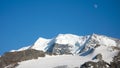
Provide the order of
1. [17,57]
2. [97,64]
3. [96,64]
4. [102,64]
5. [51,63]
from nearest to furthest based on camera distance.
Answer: [102,64] → [97,64] → [96,64] → [51,63] → [17,57]

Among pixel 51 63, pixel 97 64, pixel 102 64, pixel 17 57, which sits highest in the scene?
pixel 17 57

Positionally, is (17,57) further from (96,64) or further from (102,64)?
(102,64)

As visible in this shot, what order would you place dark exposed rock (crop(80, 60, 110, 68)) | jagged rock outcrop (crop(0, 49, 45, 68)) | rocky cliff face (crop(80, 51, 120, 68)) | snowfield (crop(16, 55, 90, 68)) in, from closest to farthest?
rocky cliff face (crop(80, 51, 120, 68)) → dark exposed rock (crop(80, 60, 110, 68)) → snowfield (crop(16, 55, 90, 68)) → jagged rock outcrop (crop(0, 49, 45, 68))

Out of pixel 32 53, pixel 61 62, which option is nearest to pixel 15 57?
pixel 32 53

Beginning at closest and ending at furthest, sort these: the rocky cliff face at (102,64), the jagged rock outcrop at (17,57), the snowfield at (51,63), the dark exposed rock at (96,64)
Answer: the rocky cliff face at (102,64), the dark exposed rock at (96,64), the snowfield at (51,63), the jagged rock outcrop at (17,57)

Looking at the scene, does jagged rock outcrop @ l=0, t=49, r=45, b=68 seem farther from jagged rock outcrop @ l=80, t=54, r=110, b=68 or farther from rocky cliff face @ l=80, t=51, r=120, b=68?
rocky cliff face @ l=80, t=51, r=120, b=68

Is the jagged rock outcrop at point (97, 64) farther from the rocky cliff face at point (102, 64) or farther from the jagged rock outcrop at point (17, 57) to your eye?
the jagged rock outcrop at point (17, 57)

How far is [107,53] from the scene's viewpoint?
10900cm

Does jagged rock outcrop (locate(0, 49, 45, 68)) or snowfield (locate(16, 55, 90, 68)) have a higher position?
jagged rock outcrop (locate(0, 49, 45, 68))

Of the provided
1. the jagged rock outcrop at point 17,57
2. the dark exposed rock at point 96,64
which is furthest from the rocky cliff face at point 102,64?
the jagged rock outcrop at point 17,57

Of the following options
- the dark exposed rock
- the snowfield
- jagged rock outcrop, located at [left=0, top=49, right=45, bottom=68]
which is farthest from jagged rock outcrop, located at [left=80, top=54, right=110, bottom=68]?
jagged rock outcrop, located at [left=0, top=49, right=45, bottom=68]

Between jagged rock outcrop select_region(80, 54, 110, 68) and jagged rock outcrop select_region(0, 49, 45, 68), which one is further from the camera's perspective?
jagged rock outcrop select_region(0, 49, 45, 68)

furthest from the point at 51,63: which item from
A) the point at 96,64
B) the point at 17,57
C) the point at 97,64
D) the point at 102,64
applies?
the point at 102,64

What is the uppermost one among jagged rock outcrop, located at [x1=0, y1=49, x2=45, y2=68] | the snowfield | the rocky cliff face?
jagged rock outcrop, located at [x1=0, y1=49, x2=45, y2=68]
